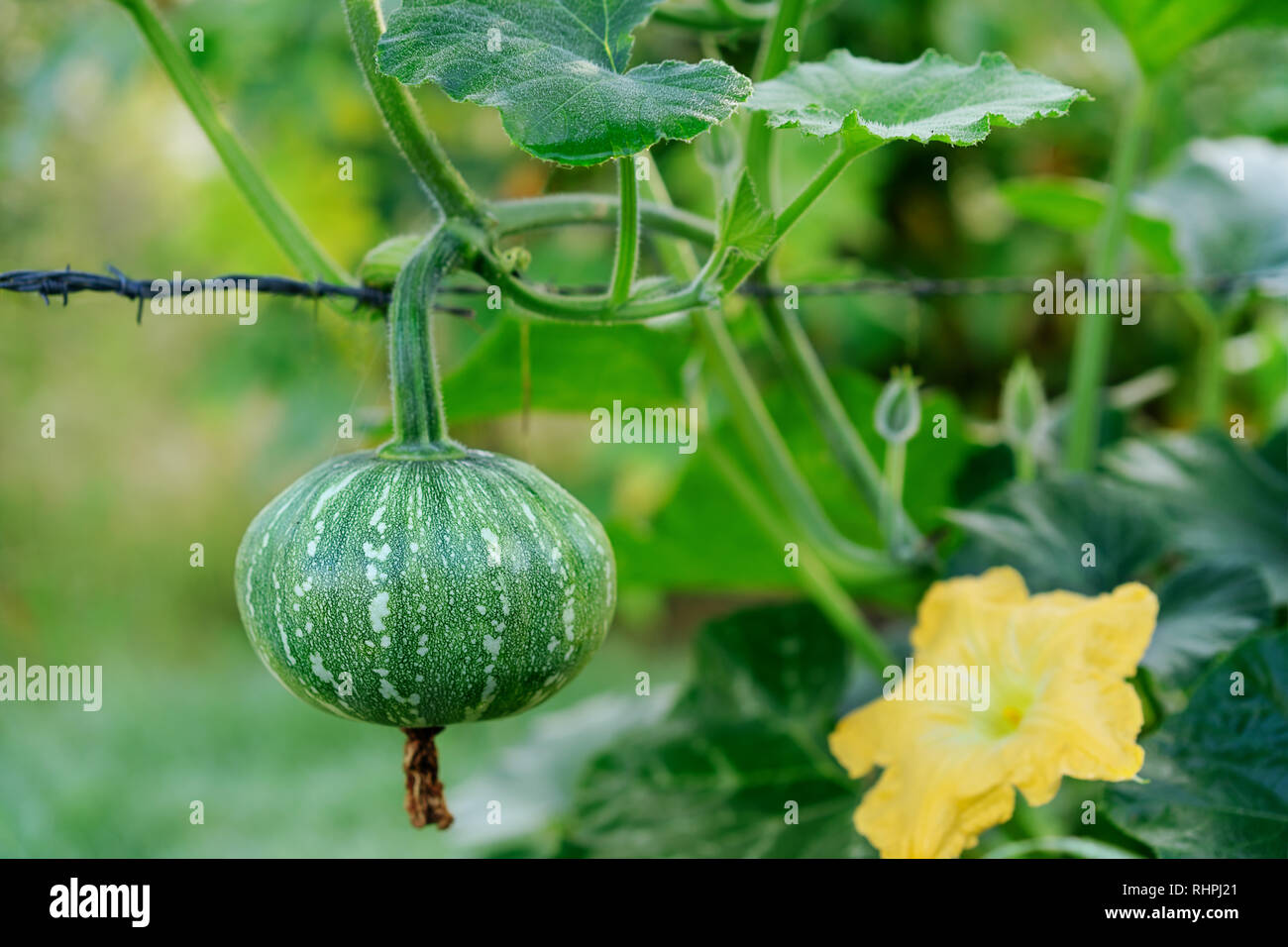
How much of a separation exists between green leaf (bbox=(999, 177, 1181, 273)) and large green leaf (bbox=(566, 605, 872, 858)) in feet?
2.05

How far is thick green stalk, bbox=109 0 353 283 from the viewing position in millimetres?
819

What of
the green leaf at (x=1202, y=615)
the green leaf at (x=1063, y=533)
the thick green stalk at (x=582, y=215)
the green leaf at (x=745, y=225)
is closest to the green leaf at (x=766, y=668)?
the green leaf at (x=1063, y=533)

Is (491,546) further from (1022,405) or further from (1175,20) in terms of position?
(1175,20)

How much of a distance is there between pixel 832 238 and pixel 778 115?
2086 mm

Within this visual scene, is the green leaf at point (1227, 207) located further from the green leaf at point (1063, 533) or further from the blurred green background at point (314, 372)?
the green leaf at point (1063, 533)

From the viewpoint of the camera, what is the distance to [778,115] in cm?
58

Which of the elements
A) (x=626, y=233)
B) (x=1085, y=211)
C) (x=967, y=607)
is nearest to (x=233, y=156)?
(x=626, y=233)

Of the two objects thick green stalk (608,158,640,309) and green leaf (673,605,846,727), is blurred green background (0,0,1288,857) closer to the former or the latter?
green leaf (673,605,846,727)

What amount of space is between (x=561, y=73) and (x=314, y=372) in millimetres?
1008

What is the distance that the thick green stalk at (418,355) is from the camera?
61cm

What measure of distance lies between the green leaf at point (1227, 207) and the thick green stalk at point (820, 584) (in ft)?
1.78

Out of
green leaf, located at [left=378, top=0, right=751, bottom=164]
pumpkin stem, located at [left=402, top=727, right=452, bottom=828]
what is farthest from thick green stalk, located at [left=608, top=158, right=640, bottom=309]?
Result: pumpkin stem, located at [left=402, top=727, right=452, bottom=828]
